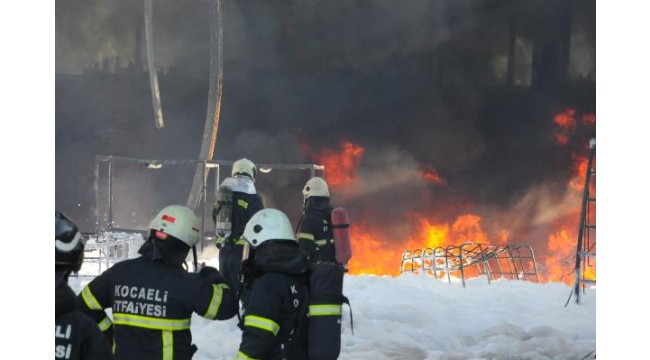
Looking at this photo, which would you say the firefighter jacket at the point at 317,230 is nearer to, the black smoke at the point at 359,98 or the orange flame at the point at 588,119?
the black smoke at the point at 359,98

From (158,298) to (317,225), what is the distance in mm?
4497

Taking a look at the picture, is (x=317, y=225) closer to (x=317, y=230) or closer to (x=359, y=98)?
(x=317, y=230)

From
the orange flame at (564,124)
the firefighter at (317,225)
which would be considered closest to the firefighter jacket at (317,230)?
the firefighter at (317,225)

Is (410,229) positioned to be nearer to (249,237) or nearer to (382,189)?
(382,189)

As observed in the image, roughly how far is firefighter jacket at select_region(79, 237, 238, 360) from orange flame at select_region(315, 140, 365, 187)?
50.9 feet

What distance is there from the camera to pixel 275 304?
14.2ft

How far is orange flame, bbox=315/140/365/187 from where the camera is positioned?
20.1 metres

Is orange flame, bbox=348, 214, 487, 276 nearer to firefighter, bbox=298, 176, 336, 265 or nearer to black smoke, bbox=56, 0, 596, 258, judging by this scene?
black smoke, bbox=56, 0, 596, 258

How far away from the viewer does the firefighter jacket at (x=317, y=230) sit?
29.0 feet

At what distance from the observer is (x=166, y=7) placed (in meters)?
18.8
